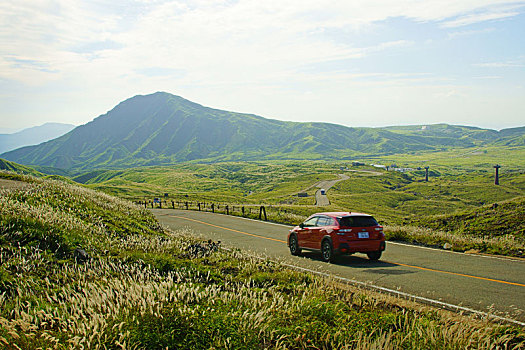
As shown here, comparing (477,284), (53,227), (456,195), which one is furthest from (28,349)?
(456,195)

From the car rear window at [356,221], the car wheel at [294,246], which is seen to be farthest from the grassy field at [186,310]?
the car wheel at [294,246]

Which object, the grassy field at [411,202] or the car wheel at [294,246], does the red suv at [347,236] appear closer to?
the car wheel at [294,246]

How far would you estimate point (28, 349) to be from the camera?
467 cm

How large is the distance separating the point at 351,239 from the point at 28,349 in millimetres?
11094

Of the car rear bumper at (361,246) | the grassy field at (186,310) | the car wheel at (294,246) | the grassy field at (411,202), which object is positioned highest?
the grassy field at (186,310)

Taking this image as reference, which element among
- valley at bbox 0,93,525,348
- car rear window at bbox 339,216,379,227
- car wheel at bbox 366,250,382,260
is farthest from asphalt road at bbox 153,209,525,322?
car rear window at bbox 339,216,379,227

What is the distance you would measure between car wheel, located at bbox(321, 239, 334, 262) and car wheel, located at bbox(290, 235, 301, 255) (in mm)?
1700

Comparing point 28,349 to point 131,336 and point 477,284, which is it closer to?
point 131,336

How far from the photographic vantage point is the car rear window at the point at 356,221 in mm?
14453

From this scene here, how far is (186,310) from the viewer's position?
232 inches

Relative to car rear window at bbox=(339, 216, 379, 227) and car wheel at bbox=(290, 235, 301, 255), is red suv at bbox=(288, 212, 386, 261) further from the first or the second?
car wheel at bbox=(290, 235, 301, 255)

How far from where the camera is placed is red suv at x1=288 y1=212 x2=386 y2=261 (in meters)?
14.1

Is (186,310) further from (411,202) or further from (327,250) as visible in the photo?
(411,202)

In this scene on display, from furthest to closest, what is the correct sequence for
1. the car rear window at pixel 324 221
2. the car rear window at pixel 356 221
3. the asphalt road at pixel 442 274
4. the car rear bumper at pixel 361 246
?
the car rear window at pixel 324 221
the car rear window at pixel 356 221
the car rear bumper at pixel 361 246
the asphalt road at pixel 442 274
